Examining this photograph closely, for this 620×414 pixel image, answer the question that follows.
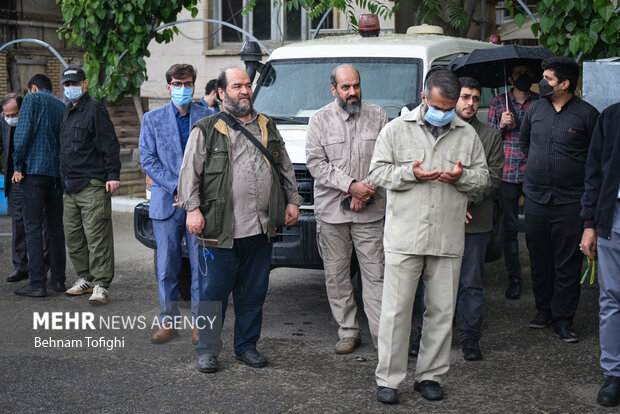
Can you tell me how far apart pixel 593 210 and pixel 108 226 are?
4312 mm

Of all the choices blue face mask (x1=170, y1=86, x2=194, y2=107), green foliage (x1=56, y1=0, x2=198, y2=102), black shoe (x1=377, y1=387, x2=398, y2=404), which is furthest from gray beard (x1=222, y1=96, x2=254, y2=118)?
green foliage (x1=56, y1=0, x2=198, y2=102)

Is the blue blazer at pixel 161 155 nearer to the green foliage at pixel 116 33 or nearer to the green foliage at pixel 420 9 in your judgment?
the green foliage at pixel 420 9

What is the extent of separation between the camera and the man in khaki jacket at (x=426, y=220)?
4.94 metres

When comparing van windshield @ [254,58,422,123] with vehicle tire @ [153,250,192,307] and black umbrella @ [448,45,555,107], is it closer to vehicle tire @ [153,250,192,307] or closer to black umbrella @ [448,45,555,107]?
black umbrella @ [448,45,555,107]

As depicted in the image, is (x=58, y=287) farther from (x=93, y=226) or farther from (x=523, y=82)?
(x=523, y=82)

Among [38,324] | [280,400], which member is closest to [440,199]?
[280,400]

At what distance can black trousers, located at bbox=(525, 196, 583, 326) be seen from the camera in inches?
250

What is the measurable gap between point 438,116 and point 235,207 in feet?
4.73

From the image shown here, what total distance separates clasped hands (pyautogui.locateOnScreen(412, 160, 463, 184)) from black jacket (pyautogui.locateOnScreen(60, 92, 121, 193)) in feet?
Answer: 11.6

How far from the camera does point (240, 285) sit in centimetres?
582

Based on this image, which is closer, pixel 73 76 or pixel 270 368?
pixel 270 368

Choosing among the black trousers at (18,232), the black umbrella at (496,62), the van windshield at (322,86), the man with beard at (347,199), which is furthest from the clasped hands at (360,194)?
the black trousers at (18,232)

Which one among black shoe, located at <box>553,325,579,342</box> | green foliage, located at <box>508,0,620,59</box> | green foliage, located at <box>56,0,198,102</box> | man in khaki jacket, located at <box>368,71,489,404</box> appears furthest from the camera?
green foliage, located at <box>56,0,198,102</box>

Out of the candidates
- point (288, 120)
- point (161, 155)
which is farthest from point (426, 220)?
point (288, 120)
